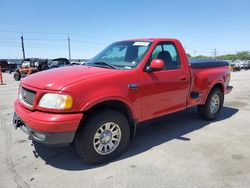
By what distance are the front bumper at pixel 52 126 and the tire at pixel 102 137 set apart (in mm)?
226

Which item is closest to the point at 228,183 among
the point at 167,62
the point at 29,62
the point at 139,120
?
the point at 139,120

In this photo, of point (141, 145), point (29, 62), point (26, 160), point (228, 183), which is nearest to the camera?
point (228, 183)

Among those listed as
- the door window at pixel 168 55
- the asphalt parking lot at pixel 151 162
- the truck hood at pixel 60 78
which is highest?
the door window at pixel 168 55

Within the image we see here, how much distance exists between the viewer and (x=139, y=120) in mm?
4312

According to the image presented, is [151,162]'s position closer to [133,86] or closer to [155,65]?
[133,86]

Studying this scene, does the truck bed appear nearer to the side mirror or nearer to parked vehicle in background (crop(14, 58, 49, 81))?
the side mirror

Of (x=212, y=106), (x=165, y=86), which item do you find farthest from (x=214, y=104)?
(x=165, y=86)

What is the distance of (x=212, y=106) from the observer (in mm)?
6238

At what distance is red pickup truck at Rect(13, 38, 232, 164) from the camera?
3414 millimetres

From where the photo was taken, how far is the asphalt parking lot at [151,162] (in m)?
3.38

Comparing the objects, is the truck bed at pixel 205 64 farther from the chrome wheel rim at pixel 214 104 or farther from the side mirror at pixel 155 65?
the side mirror at pixel 155 65

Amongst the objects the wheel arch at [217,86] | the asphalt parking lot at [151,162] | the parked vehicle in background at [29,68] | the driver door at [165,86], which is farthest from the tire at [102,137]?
the parked vehicle in background at [29,68]

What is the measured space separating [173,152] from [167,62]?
169 cm

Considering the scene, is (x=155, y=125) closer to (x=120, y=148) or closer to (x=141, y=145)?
(x=141, y=145)
